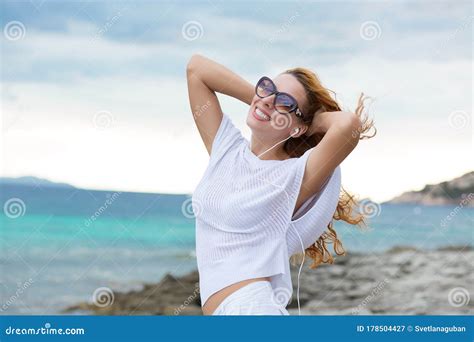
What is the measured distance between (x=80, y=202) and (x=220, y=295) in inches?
621

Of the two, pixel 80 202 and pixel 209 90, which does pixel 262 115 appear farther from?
pixel 80 202

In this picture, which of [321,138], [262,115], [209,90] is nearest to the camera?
[262,115]

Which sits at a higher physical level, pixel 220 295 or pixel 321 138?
pixel 321 138

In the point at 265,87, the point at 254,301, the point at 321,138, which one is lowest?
the point at 254,301

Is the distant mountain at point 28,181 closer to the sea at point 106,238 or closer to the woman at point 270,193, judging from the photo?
the sea at point 106,238

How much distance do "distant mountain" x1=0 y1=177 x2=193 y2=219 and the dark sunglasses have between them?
46.1 ft

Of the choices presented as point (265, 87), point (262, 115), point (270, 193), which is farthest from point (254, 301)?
point (265, 87)

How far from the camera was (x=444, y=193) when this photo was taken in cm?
1841

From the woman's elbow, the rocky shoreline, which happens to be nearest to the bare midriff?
the woman's elbow

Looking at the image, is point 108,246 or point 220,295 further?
point 108,246

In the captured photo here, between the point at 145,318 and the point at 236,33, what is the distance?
10407 mm

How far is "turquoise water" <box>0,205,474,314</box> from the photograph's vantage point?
50.3 feet

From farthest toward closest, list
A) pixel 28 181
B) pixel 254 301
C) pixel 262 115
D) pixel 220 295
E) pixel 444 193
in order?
pixel 444 193, pixel 28 181, pixel 262 115, pixel 220 295, pixel 254 301

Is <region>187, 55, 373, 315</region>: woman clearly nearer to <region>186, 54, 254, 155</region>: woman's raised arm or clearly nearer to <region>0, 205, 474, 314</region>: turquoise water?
<region>186, 54, 254, 155</region>: woman's raised arm
